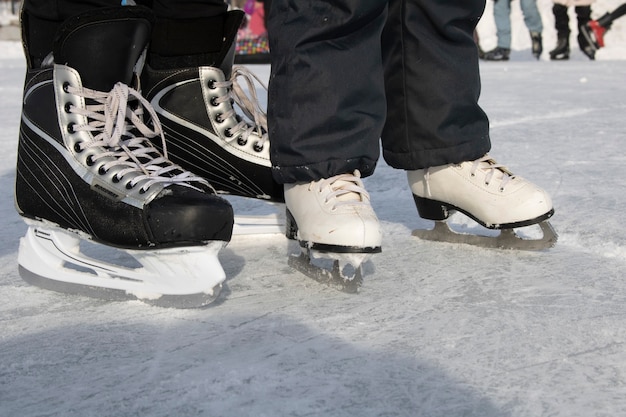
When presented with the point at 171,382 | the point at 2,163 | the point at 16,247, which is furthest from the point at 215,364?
the point at 2,163

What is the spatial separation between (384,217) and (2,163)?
1198 mm

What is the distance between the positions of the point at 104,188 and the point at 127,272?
13 cm

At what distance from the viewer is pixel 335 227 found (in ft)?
4.07

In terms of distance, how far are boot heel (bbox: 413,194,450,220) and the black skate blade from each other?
319 mm

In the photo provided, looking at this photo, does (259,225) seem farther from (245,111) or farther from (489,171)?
(489,171)

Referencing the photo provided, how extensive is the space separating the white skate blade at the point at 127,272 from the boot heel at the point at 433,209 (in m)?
0.52

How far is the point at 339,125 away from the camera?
4.28 ft

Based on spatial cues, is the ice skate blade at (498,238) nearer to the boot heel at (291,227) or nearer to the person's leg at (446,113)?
the person's leg at (446,113)

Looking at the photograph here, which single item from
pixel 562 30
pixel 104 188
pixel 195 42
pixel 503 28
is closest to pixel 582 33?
pixel 562 30

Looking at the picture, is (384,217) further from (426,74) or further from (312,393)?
(312,393)

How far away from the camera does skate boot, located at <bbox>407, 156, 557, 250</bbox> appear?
4.74ft

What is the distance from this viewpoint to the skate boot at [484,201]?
144 cm

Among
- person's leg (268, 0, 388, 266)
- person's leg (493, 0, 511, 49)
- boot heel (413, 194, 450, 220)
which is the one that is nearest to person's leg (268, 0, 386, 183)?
person's leg (268, 0, 388, 266)

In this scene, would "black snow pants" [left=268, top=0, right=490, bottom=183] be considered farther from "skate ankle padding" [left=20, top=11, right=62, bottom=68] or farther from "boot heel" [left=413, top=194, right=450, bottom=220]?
"skate ankle padding" [left=20, top=11, right=62, bottom=68]
